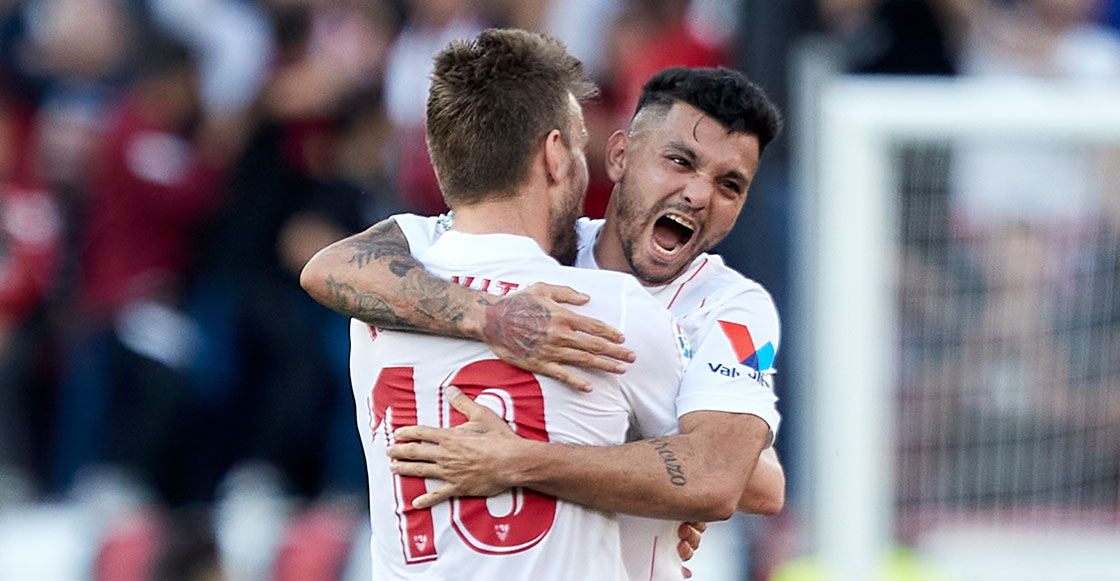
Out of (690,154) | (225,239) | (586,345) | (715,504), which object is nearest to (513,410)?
(586,345)

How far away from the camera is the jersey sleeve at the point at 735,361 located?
252 cm

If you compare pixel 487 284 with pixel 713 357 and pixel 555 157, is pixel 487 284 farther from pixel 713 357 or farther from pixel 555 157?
pixel 713 357

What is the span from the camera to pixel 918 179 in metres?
5.25

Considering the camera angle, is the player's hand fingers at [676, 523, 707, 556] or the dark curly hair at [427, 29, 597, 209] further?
the player's hand fingers at [676, 523, 707, 556]

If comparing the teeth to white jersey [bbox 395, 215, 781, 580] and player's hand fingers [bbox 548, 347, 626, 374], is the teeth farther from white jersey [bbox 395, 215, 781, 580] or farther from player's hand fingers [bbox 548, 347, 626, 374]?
player's hand fingers [bbox 548, 347, 626, 374]

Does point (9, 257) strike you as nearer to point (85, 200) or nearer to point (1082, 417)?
point (85, 200)

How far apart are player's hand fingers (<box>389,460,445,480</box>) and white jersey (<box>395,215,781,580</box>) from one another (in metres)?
0.41

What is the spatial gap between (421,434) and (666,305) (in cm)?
67

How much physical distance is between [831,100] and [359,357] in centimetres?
283

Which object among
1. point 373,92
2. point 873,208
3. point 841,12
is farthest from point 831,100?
point 373,92

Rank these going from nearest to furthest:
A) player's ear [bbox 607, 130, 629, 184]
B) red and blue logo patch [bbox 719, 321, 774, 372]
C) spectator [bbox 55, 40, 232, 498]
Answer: red and blue logo patch [bbox 719, 321, 774, 372], player's ear [bbox 607, 130, 629, 184], spectator [bbox 55, 40, 232, 498]

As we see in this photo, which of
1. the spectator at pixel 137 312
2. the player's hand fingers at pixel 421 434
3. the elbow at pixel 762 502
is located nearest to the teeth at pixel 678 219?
the elbow at pixel 762 502

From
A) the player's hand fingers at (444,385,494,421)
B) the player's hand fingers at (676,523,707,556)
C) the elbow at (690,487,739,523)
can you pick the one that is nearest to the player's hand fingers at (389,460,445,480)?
the player's hand fingers at (444,385,494,421)

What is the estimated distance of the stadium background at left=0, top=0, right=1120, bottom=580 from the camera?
5.99 meters
